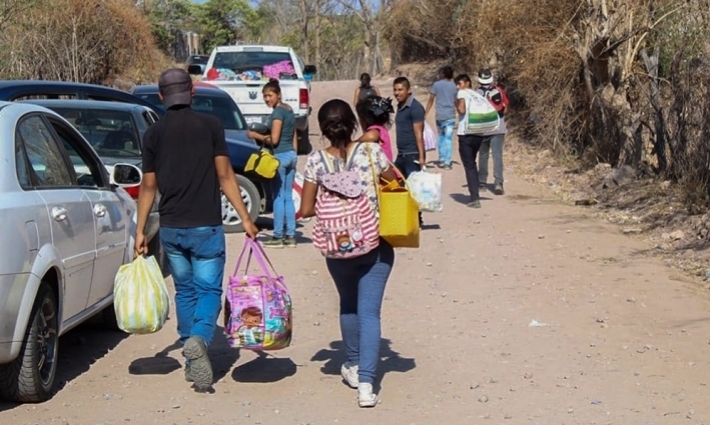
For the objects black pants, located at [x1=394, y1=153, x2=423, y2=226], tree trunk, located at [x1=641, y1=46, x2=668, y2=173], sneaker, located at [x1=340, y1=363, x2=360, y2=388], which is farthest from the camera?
tree trunk, located at [x1=641, y1=46, x2=668, y2=173]

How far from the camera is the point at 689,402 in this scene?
621cm

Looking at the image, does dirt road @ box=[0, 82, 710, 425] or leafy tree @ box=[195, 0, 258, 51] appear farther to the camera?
leafy tree @ box=[195, 0, 258, 51]

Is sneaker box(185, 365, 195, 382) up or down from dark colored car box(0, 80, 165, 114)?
down

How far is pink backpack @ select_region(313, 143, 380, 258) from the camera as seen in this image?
19.5 ft

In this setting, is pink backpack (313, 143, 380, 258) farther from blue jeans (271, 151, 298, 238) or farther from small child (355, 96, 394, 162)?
blue jeans (271, 151, 298, 238)

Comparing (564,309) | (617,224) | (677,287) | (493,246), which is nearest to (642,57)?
(617,224)

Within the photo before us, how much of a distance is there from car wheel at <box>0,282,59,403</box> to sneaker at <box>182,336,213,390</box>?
2.55 feet

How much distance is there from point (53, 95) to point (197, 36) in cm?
5044

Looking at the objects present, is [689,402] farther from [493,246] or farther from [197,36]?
[197,36]

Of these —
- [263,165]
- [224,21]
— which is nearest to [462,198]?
[263,165]

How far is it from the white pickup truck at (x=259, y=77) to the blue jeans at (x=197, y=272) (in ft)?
40.5

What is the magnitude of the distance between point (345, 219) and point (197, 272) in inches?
41.5

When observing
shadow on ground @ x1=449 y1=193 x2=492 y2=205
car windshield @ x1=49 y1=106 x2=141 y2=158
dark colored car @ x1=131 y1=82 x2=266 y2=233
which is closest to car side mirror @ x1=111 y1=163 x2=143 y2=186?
car windshield @ x1=49 y1=106 x2=141 y2=158

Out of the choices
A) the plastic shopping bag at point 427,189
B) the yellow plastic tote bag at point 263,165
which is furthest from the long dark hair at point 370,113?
the yellow plastic tote bag at point 263,165
